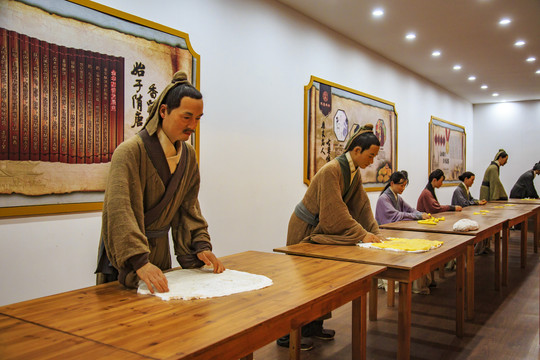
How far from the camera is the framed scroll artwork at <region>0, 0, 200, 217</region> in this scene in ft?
7.50

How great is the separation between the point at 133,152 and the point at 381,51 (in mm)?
5234

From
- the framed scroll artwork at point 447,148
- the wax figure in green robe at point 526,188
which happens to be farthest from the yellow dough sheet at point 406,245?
the wax figure in green robe at point 526,188

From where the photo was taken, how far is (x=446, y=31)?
5.16 metres

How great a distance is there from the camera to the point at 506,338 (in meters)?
2.84

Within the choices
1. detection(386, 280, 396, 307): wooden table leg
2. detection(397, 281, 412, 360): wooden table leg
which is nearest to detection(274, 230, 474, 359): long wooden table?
detection(397, 281, 412, 360): wooden table leg

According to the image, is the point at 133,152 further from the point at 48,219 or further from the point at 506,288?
the point at 506,288

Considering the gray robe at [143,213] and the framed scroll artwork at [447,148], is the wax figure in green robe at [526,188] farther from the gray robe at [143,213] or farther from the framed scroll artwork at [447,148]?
the gray robe at [143,213]

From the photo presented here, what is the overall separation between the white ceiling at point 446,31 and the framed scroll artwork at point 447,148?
1094mm

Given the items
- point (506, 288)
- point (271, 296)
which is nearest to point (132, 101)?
point (271, 296)

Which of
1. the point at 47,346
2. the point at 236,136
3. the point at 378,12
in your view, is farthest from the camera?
the point at 378,12

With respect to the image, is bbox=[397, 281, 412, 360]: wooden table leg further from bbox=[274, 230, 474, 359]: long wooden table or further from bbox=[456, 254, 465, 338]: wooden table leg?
bbox=[456, 254, 465, 338]: wooden table leg

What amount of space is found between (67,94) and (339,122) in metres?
3.37

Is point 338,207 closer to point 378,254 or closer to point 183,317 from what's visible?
point 378,254

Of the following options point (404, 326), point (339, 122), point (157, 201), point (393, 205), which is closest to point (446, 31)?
point (339, 122)
